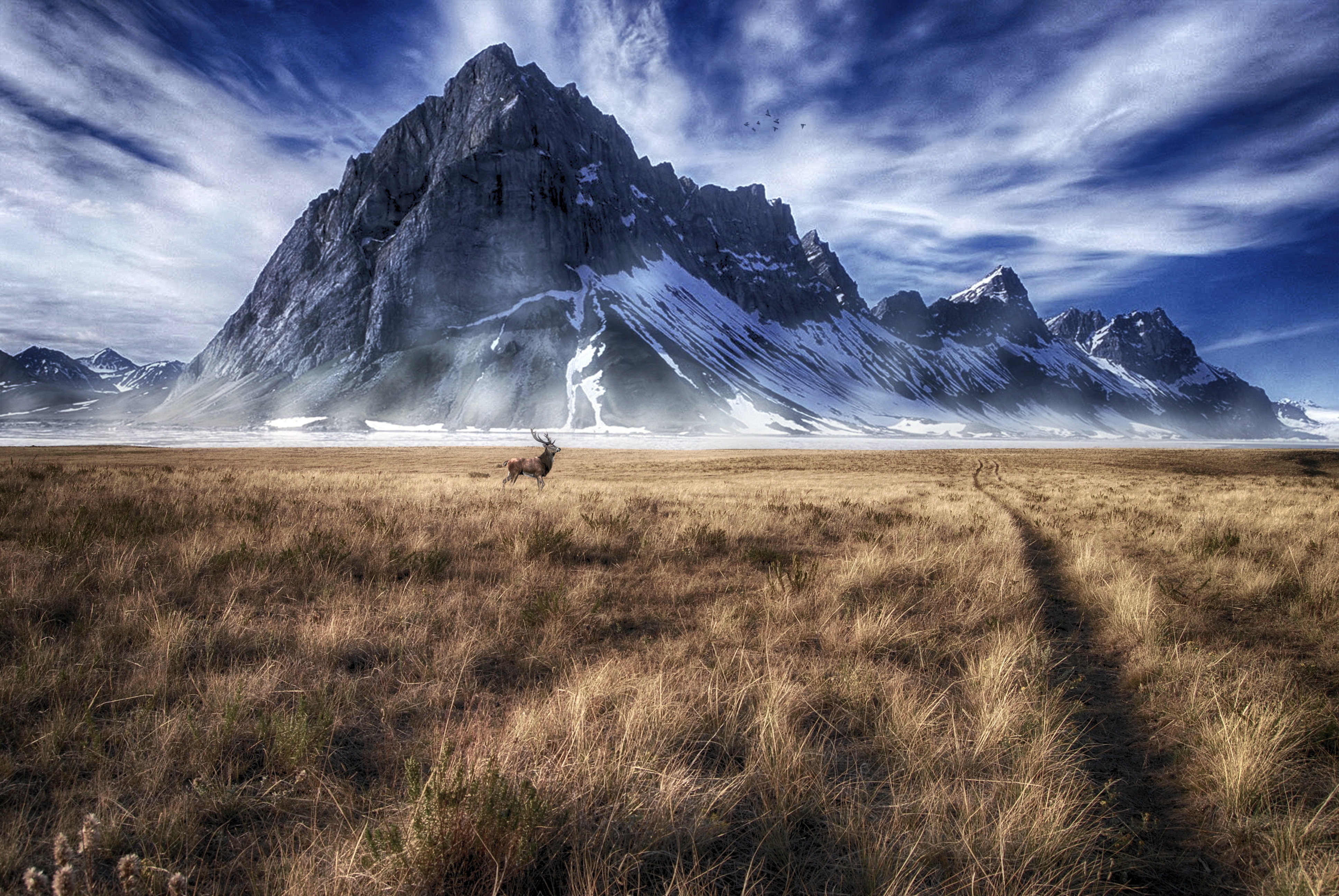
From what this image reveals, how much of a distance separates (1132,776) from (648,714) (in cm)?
258

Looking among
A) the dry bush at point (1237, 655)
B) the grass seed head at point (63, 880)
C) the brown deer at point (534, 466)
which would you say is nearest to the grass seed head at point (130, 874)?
the grass seed head at point (63, 880)

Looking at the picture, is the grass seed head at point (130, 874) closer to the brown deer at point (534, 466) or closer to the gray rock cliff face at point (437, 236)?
the brown deer at point (534, 466)

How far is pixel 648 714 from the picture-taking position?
2895mm

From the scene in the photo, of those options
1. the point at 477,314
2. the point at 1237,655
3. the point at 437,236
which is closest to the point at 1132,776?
the point at 1237,655

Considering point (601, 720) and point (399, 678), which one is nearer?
point (601, 720)

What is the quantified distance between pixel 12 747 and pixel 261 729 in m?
1.10

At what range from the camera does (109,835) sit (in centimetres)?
192

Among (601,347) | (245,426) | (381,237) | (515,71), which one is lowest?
(245,426)

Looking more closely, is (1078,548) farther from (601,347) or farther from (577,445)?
(601,347)

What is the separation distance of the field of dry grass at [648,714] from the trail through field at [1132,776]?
0.8 inches

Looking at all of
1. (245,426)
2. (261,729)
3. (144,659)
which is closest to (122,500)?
(144,659)

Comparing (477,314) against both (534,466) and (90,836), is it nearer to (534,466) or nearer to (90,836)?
(534,466)

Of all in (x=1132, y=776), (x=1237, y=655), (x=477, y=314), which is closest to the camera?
(x=1132, y=776)

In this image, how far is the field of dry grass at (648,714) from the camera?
6.56 ft
